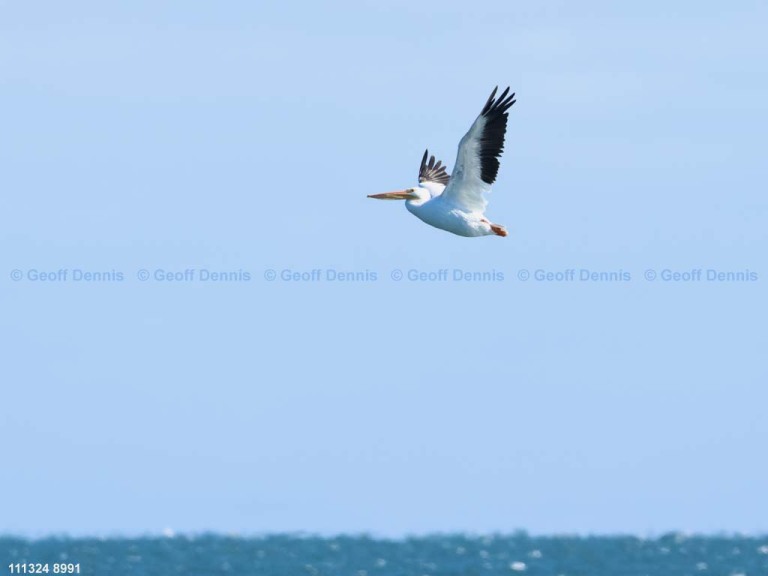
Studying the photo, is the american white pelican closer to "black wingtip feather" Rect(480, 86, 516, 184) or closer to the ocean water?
"black wingtip feather" Rect(480, 86, 516, 184)

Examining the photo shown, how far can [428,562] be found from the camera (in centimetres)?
6638

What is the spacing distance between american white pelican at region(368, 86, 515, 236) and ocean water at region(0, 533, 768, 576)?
3589 centimetres

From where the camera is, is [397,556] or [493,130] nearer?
[493,130]

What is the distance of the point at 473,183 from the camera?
24797 mm

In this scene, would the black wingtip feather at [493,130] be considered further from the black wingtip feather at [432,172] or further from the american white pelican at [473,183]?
the black wingtip feather at [432,172]

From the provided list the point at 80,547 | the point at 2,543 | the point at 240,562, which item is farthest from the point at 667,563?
the point at 2,543

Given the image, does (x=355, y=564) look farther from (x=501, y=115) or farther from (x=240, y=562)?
(x=501, y=115)

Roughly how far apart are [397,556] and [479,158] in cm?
4963

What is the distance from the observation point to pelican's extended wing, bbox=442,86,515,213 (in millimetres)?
24031

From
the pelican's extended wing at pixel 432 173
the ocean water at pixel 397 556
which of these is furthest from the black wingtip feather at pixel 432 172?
the ocean water at pixel 397 556

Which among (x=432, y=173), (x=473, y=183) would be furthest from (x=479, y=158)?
(x=432, y=173)

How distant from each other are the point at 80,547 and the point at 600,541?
982 inches

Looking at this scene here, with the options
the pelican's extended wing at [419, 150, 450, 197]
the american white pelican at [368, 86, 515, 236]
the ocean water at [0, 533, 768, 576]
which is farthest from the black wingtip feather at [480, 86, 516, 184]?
the ocean water at [0, 533, 768, 576]

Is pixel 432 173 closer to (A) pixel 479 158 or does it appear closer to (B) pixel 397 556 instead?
(A) pixel 479 158
